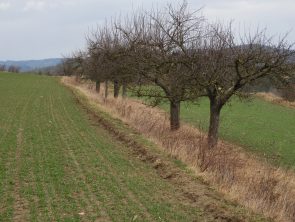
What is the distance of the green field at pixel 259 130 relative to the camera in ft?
68.3

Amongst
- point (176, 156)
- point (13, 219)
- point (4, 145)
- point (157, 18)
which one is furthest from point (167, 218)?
point (157, 18)

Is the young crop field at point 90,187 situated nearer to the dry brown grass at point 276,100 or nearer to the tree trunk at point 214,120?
the tree trunk at point 214,120

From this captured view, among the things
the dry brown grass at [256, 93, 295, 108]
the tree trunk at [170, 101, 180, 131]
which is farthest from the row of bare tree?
the dry brown grass at [256, 93, 295, 108]

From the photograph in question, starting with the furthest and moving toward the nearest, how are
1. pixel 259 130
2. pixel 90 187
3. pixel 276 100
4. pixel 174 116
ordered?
pixel 276 100, pixel 259 130, pixel 174 116, pixel 90 187

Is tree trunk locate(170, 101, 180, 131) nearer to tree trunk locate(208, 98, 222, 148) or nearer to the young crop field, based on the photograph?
tree trunk locate(208, 98, 222, 148)

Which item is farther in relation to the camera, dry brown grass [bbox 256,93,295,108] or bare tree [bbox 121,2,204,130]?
dry brown grass [bbox 256,93,295,108]

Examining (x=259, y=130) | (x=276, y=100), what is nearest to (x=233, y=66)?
(x=259, y=130)

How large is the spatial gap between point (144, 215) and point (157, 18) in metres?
15.7

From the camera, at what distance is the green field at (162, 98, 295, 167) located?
20.8 m

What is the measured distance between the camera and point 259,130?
28.0 m

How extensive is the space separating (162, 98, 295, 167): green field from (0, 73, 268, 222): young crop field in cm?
655

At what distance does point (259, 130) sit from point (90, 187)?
20.3 m

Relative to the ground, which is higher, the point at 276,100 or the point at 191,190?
the point at 191,190

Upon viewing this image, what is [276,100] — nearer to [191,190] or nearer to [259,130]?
[259,130]
